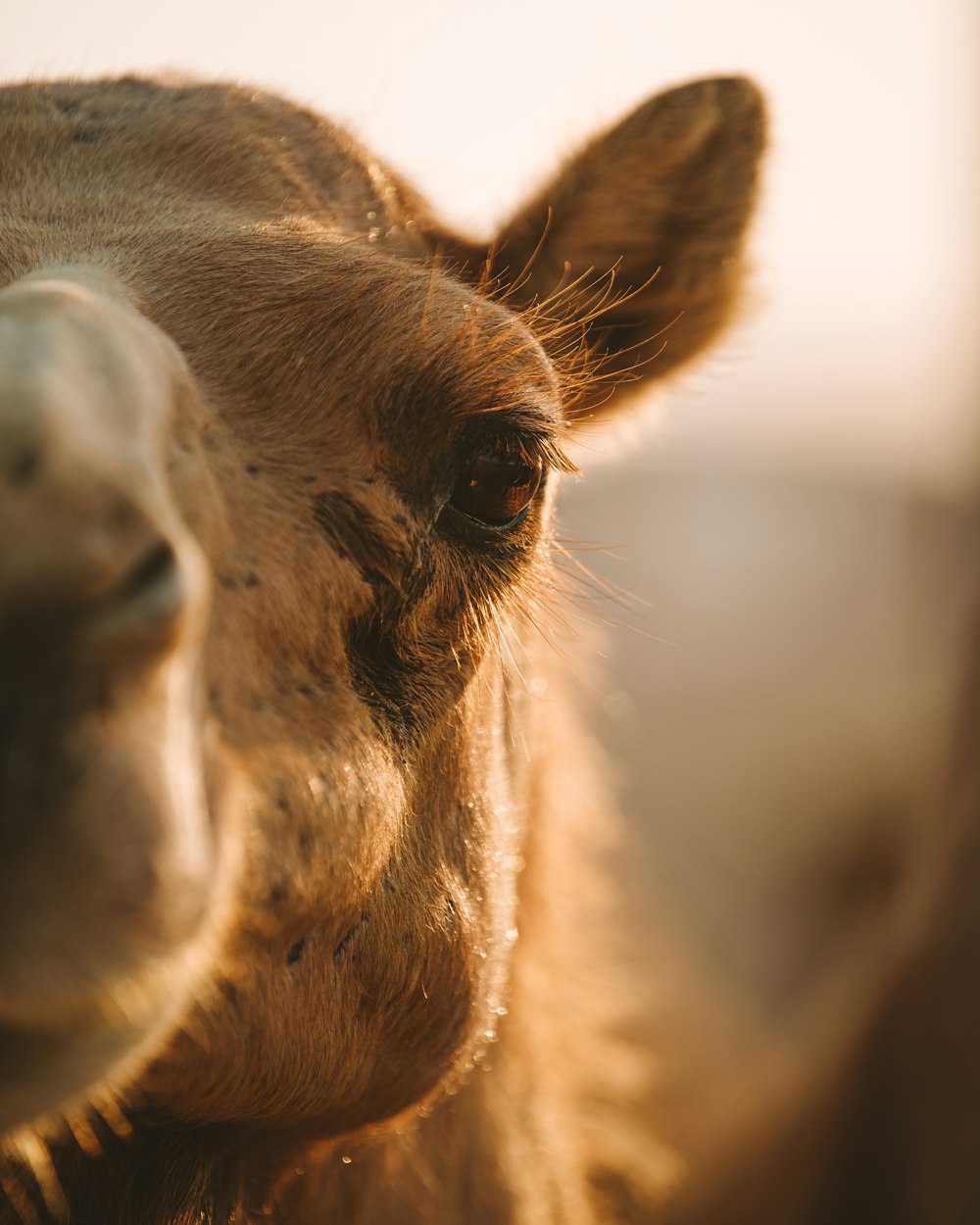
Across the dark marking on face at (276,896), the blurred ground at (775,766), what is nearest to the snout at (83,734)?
the dark marking on face at (276,896)

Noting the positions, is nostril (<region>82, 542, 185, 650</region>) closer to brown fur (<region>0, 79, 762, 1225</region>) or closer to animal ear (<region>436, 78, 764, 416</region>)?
brown fur (<region>0, 79, 762, 1225</region>)

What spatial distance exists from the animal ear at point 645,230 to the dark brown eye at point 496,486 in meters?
0.60

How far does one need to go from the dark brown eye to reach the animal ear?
596 mm

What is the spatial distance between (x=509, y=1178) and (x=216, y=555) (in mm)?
2268

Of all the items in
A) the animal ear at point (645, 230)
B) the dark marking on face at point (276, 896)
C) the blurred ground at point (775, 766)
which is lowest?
the blurred ground at point (775, 766)

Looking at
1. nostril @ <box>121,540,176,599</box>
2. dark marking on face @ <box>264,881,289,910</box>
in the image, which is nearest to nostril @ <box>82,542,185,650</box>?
nostril @ <box>121,540,176,599</box>

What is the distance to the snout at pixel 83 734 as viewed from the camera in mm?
1331

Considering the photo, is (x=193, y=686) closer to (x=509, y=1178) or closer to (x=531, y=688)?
(x=531, y=688)

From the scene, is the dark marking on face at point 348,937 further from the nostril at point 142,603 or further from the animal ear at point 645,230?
the animal ear at point 645,230

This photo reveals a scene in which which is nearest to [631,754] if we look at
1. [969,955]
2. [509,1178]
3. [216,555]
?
[969,955]

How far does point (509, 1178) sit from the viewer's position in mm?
3260

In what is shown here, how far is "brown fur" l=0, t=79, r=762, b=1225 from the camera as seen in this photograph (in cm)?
137

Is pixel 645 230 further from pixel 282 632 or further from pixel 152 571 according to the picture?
pixel 152 571

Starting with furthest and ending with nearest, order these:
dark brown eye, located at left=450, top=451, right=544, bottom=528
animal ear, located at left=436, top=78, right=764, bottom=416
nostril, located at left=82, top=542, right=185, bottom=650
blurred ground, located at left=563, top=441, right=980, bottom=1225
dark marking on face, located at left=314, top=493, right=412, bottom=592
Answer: blurred ground, located at left=563, top=441, right=980, bottom=1225
animal ear, located at left=436, top=78, right=764, bottom=416
dark brown eye, located at left=450, top=451, right=544, bottom=528
dark marking on face, located at left=314, top=493, right=412, bottom=592
nostril, located at left=82, top=542, right=185, bottom=650
